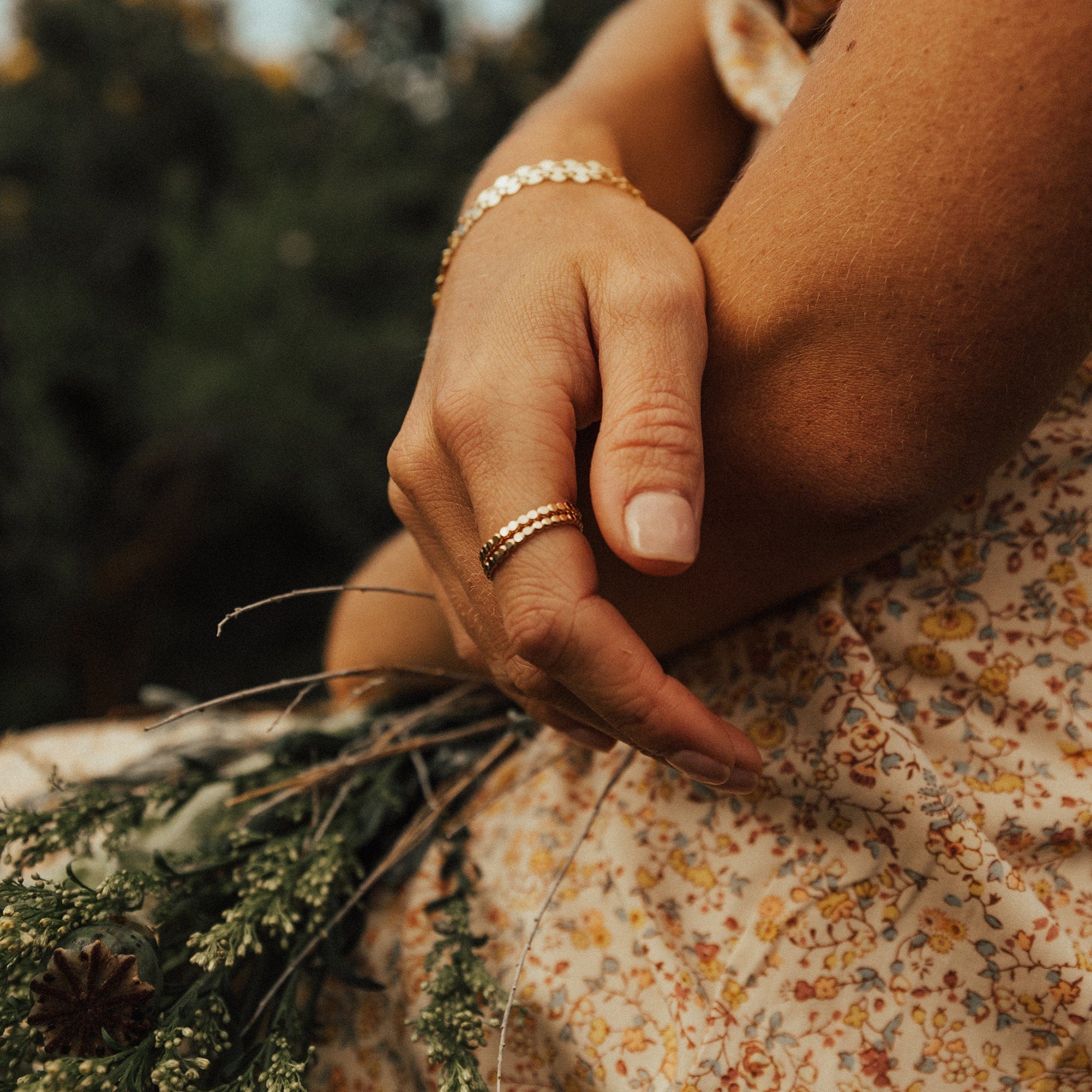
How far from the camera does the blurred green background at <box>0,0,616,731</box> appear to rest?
7.00 ft

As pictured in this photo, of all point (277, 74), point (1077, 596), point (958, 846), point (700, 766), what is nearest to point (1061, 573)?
point (1077, 596)

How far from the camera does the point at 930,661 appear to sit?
0.61m

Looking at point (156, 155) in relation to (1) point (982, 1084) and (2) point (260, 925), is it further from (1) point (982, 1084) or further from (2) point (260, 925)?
(1) point (982, 1084)

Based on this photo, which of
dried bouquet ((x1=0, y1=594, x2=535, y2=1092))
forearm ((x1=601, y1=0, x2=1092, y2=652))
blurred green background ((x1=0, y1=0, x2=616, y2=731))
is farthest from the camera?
blurred green background ((x1=0, y1=0, x2=616, y2=731))

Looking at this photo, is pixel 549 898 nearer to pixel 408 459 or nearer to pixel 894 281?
pixel 408 459

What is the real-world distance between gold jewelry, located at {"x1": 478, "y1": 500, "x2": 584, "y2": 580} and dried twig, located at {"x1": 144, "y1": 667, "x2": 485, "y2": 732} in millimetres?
287

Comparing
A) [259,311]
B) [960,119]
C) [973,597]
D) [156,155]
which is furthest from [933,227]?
[156,155]

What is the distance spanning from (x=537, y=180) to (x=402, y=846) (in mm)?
Result: 583

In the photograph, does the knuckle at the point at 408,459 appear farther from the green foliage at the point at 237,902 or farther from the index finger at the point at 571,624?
the green foliage at the point at 237,902

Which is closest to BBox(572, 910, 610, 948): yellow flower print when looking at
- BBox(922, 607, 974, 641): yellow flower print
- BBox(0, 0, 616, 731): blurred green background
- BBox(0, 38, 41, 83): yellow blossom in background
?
BBox(922, 607, 974, 641): yellow flower print

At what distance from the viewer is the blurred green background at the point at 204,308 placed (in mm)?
2133

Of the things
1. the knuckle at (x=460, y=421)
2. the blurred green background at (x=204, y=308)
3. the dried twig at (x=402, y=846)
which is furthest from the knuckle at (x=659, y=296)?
the blurred green background at (x=204, y=308)

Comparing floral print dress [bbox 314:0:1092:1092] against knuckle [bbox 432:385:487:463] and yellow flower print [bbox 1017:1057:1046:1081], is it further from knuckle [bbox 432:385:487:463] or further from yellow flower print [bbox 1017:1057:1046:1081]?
knuckle [bbox 432:385:487:463]

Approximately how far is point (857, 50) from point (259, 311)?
2.16m
